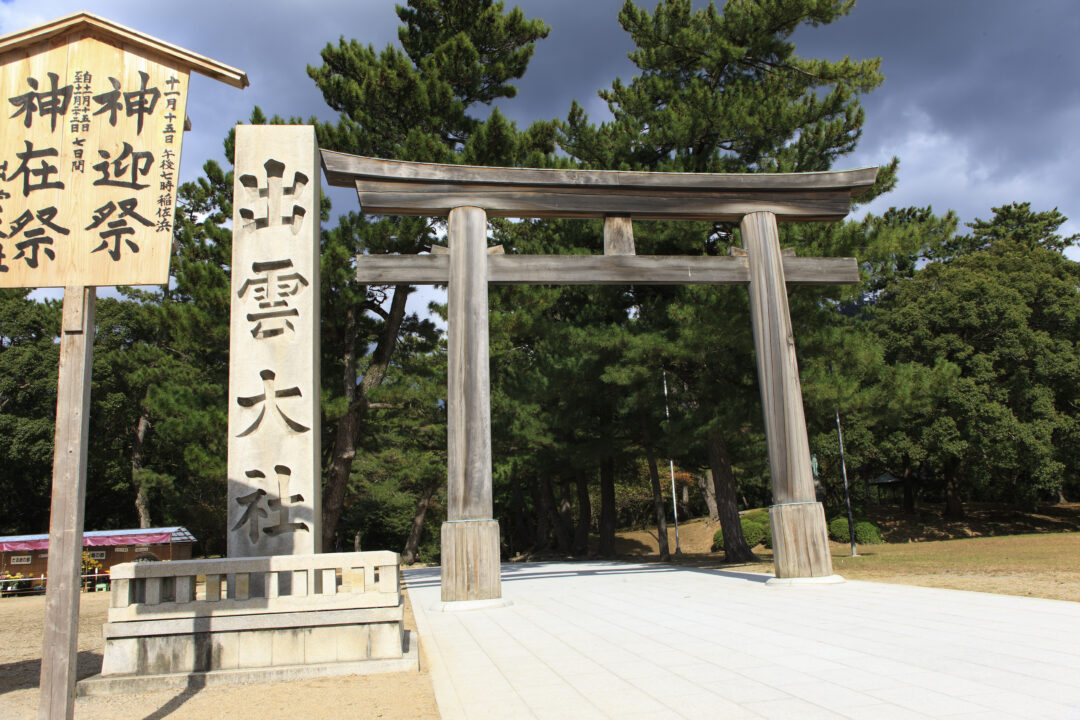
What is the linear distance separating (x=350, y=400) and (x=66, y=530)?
8.44 meters

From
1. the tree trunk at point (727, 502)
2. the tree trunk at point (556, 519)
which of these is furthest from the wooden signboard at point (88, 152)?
the tree trunk at point (556, 519)

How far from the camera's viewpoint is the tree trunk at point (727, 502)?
43.6 feet

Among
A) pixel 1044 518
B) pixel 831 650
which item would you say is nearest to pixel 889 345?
pixel 1044 518

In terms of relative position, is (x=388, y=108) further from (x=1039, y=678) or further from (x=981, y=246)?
(x=981, y=246)

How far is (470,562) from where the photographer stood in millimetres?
7074

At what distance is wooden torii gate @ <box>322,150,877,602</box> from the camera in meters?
7.34

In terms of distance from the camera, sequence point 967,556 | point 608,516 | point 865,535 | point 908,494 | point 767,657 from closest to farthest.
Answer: point 767,657
point 967,556
point 608,516
point 865,535
point 908,494

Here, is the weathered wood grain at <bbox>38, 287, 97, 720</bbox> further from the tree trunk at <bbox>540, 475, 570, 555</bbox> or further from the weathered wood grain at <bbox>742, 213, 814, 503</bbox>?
the tree trunk at <bbox>540, 475, 570, 555</bbox>

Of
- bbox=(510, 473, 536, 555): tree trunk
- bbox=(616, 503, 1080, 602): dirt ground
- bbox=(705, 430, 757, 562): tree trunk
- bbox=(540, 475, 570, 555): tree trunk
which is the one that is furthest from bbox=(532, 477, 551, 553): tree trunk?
bbox=(705, 430, 757, 562): tree trunk

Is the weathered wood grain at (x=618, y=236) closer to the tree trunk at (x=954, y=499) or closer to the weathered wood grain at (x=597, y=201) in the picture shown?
the weathered wood grain at (x=597, y=201)

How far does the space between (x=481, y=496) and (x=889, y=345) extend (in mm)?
20602

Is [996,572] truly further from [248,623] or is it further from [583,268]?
[248,623]

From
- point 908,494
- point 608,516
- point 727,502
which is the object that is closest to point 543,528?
point 608,516

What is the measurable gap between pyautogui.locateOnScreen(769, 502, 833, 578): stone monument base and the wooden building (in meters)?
16.0
